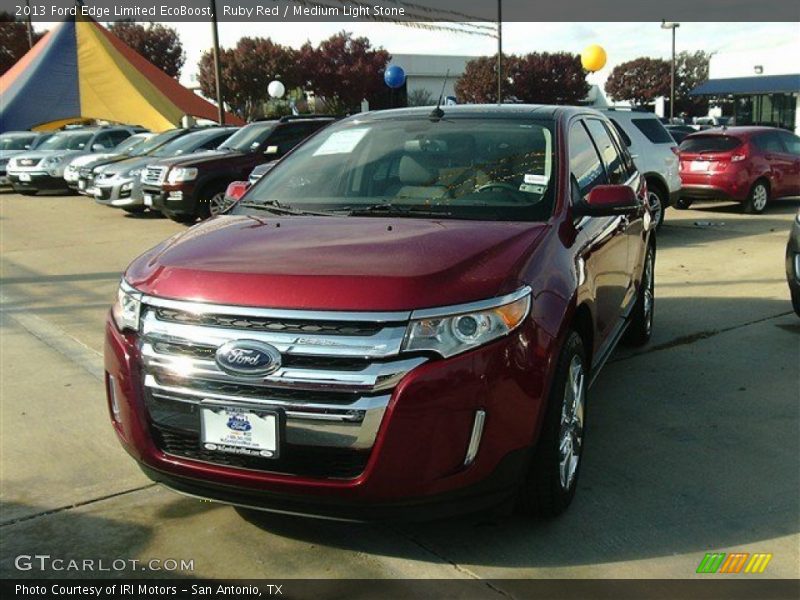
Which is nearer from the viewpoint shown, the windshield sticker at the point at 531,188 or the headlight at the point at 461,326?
the headlight at the point at 461,326

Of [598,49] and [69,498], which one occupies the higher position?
[598,49]

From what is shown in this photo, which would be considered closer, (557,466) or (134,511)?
(557,466)

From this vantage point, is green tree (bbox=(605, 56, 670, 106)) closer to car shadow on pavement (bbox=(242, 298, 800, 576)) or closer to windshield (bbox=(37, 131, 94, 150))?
windshield (bbox=(37, 131, 94, 150))

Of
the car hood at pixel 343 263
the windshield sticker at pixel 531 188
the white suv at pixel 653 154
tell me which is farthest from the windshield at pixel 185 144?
the car hood at pixel 343 263

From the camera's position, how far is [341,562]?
3258 mm

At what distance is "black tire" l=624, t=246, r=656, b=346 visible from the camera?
5941 mm

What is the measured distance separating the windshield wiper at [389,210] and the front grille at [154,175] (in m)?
10.2

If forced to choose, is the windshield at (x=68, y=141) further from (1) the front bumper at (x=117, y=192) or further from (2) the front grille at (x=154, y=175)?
(2) the front grille at (x=154, y=175)

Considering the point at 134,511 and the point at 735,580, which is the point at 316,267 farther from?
the point at 735,580

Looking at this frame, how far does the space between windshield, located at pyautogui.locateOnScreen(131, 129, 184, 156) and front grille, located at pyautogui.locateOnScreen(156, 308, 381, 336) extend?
48.9 ft

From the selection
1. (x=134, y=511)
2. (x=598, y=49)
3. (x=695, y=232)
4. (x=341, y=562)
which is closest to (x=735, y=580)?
(x=341, y=562)

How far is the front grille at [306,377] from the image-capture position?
285 centimetres

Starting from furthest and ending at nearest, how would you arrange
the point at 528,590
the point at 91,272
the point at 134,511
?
the point at 91,272 → the point at 134,511 → the point at 528,590

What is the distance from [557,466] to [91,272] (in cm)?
753
